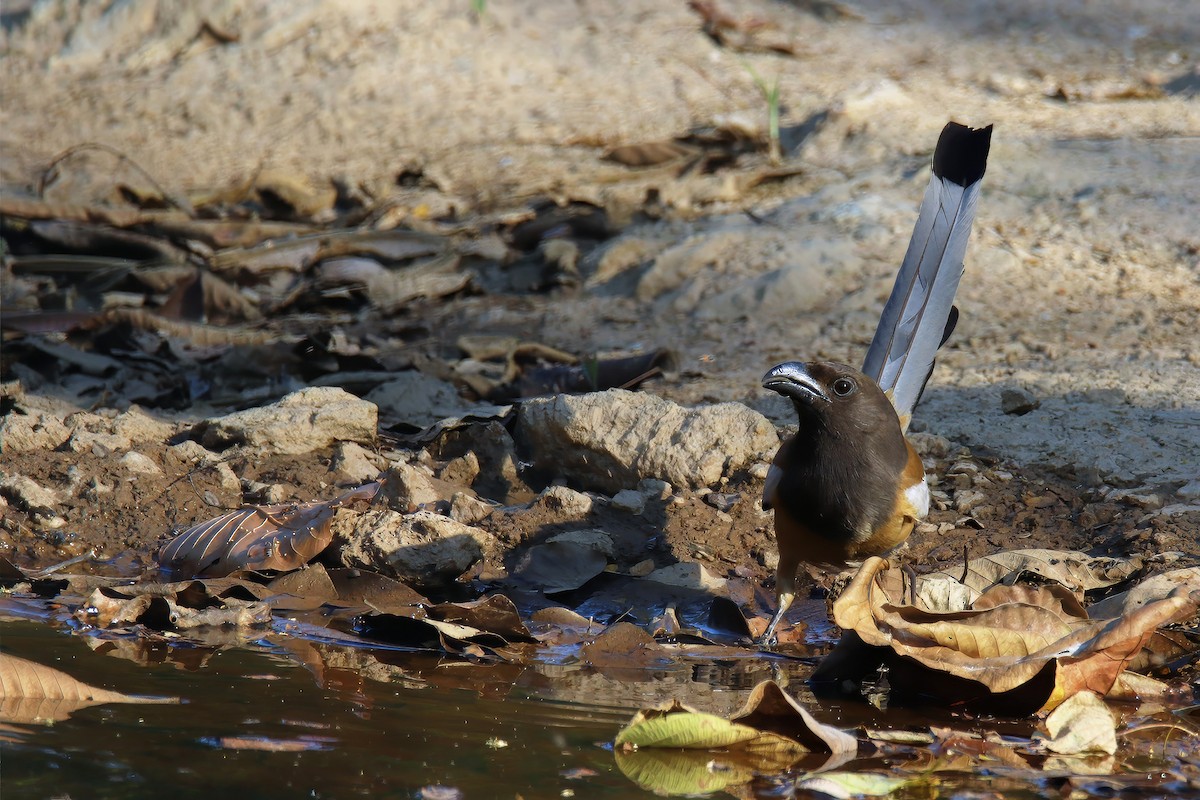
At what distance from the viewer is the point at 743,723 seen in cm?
287

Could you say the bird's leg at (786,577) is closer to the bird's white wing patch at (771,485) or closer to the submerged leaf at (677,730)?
the bird's white wing patch at (771,485)

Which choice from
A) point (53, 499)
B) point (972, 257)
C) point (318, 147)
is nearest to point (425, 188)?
point (318, 147)

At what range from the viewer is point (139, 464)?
191 inches

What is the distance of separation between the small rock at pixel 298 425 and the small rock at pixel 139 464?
32cm

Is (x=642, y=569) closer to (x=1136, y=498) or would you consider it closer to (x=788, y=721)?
(x=788, y=721)

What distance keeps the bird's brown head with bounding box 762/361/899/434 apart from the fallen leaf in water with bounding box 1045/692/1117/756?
1306 mm

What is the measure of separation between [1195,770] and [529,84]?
25.7 feet

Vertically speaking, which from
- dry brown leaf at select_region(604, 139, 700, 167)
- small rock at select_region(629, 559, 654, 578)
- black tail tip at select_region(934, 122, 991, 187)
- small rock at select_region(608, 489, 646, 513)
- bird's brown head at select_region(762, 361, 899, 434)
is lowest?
small rock at select_region(629, 559, 654, 578)

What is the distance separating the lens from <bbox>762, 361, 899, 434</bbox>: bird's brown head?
13.4ft

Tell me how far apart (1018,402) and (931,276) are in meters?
0.79

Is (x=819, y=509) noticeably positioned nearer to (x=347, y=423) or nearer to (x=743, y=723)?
(x=743, y=723)

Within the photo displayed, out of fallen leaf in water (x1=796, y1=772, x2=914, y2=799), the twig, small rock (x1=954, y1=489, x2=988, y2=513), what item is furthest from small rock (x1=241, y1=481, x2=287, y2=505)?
the twig

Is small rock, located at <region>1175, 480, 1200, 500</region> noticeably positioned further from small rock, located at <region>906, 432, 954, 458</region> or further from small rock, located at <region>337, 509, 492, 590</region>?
small rock, located at <region>337, 509, 492, 590</region>

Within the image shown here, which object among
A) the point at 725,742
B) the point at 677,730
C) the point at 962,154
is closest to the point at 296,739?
the point at 677,730
